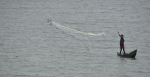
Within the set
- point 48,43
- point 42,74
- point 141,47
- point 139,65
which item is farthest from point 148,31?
point 42,74

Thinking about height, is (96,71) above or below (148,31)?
below

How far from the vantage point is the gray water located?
8.14 m

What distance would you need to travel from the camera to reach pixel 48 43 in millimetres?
11680

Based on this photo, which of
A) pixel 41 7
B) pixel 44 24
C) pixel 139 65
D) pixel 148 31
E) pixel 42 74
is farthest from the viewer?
pixel 41 7

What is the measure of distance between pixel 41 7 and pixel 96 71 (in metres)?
11.1

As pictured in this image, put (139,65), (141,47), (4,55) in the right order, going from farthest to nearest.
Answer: (141,47) → (4,55) → (139,65)

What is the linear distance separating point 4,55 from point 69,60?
339cm

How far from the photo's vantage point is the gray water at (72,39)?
320 inches

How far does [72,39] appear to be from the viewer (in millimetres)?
12281

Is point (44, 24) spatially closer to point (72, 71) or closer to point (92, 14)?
point (92, 14)

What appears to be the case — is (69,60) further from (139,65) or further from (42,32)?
(42,32)

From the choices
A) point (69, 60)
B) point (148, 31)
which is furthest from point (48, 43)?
point (148, 31)

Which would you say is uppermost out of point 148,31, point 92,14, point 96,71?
point 92,14

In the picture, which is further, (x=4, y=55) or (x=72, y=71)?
(x=4, y=55)
